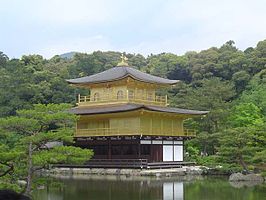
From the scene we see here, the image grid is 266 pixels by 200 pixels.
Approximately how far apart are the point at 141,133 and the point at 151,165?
213 centimetres

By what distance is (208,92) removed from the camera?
39.3 meters

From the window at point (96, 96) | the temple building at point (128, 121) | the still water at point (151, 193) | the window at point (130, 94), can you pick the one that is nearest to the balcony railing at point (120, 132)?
the temple building at point (128, 121)

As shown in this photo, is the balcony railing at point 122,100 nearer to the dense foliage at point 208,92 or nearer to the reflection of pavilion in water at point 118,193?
the dense foliage at point 208,92

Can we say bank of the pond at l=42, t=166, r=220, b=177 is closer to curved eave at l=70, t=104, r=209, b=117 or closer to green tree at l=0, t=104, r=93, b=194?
curved eave at l=70, t=104, r=209, b=117

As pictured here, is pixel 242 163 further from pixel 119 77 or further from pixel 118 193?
pixel 119 77

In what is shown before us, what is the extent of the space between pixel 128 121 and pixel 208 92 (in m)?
10.3

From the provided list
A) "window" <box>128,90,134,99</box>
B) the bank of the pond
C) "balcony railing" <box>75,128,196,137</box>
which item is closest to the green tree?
the bank of the pond

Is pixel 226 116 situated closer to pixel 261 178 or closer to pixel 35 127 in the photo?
pixel 261 178

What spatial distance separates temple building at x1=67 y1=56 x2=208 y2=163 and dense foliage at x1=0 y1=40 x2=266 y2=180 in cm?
239

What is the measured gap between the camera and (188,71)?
63219 mm

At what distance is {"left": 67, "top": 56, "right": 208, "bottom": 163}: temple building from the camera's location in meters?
31.0

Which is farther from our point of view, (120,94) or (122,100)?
(120,94)

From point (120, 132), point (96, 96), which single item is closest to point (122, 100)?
point (96, 96)

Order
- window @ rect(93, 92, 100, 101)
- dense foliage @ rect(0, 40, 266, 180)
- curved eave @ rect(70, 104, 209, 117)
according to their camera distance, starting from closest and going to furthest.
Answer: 1. dense foliage @ rect(0, 40, 266, 180)
2. curved eave @ rect(70, 104, 209, 117)
3. window @ rect(93, 92, 100, 101)
